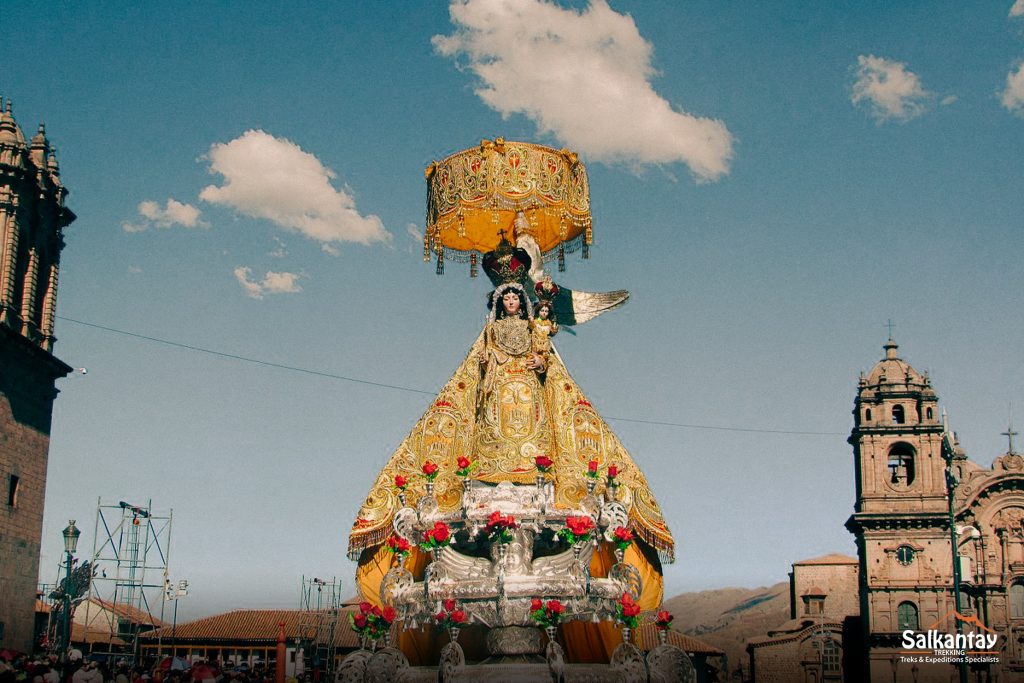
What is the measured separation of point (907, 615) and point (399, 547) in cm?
4391

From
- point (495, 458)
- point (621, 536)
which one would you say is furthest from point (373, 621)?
point (621, 536)

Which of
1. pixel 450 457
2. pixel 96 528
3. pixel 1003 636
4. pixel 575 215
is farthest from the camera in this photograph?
pixel 1003 636

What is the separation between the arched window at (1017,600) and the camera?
185ft

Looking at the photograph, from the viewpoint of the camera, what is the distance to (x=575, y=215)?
20703mm

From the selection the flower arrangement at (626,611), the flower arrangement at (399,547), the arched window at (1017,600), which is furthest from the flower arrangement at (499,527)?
the arched window at (1017,600)

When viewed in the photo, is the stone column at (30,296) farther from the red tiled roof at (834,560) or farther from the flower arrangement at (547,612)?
the red tiled roof at (834,560)

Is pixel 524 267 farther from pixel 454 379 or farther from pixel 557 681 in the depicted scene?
pixel 557 681

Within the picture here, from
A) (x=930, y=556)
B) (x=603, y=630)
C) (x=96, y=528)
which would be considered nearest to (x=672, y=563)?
(x=603, y=630)

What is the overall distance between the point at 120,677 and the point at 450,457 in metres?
6.25

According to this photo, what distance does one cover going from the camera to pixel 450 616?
55.9 feet

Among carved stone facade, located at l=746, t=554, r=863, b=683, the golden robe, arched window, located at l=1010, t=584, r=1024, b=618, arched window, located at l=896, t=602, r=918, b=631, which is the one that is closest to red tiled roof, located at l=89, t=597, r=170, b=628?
the golden robe

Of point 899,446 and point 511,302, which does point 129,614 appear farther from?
point 899,446

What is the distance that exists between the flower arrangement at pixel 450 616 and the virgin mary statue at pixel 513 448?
1707 mm

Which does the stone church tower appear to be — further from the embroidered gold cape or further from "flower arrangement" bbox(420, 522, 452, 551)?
"flower arrangement" bbox(420, 522, 452, 551)
